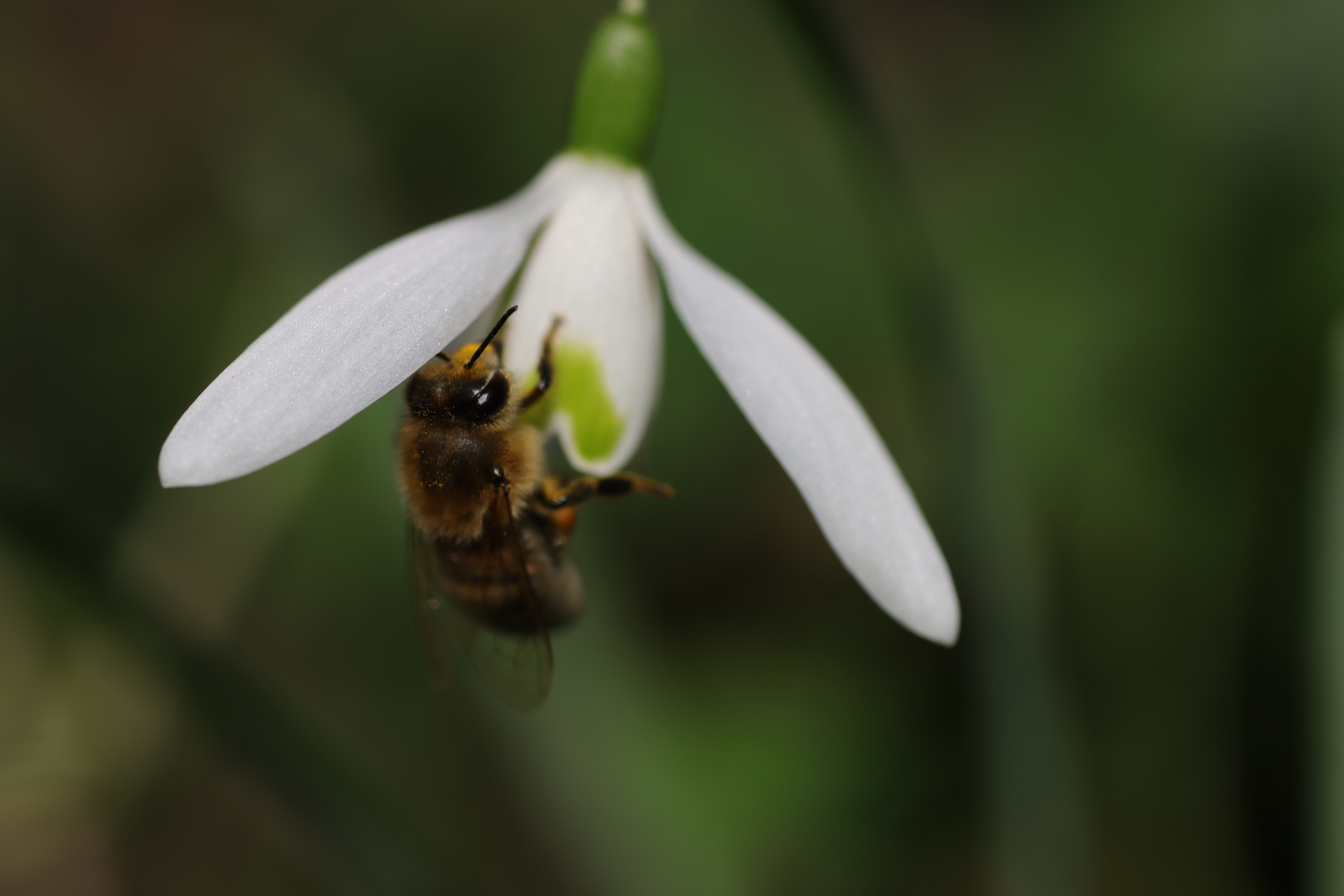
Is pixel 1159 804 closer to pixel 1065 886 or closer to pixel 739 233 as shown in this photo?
pixel 1065 886

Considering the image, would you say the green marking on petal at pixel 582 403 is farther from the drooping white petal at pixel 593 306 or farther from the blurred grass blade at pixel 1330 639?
the blurred grass blade at pixel 1330 639

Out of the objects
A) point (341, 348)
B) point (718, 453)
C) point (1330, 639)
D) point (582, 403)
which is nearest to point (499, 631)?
point (582, 403)

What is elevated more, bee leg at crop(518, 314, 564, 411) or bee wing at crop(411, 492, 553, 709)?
bee leg at crop(518, 314, 564, 411)

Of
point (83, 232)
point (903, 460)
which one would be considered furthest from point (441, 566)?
point (83, 232)

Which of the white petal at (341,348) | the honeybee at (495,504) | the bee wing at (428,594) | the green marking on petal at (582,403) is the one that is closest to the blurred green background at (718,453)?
the bee wing at (428,594)

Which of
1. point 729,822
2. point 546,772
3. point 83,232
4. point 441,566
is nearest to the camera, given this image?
point 441,566

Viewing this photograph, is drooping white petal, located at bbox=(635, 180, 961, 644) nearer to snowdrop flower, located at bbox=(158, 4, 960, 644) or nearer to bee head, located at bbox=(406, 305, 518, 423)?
snowdrop flower, located at bbox=(158, 4, 960, 644)

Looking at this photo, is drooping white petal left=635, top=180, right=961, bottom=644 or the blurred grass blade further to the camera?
the blurred grass blade

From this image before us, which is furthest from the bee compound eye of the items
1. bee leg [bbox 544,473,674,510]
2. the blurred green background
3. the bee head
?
the blurred green background
